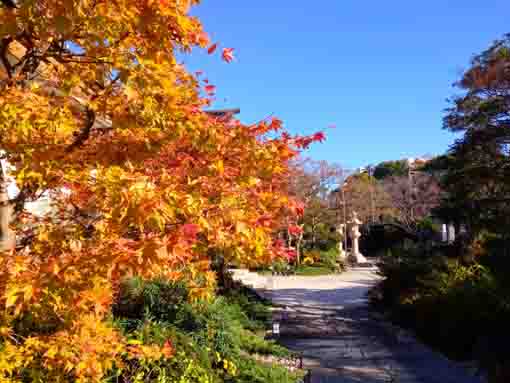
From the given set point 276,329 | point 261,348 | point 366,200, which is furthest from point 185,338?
point 366,200

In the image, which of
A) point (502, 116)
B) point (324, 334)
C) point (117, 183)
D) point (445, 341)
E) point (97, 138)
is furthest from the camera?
point (502, 116)

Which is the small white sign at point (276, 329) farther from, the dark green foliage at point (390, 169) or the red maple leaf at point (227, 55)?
the dark green foliage at point (390, 169)

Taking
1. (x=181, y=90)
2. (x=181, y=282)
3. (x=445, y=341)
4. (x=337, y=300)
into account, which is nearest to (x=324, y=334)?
(x=445, y=341)

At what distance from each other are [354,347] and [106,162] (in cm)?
541

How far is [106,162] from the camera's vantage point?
3004 millimetres

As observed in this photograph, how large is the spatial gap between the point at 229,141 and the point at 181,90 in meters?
0.44

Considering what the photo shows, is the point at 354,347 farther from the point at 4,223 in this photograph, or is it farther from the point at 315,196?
the point at 315,196

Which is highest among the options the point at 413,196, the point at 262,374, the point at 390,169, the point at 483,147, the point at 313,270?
the point at 390,169

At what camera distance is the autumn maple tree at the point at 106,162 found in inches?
92.9

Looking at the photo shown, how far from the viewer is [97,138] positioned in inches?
133

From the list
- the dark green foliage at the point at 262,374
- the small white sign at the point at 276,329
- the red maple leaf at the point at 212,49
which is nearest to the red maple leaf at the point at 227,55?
the red maple leaf at the point at 212,49

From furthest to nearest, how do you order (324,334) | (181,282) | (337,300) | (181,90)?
(337,300) → (324,334) → (181,282) → (181,90)

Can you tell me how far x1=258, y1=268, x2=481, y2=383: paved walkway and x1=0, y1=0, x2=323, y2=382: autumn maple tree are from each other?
3.45 metres

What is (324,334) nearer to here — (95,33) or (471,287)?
(471,287)
